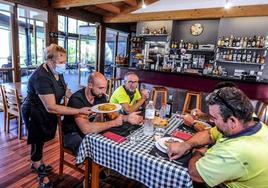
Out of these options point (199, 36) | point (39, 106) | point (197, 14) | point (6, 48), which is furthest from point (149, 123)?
point (199, 36)

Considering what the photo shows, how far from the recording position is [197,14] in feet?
17.6

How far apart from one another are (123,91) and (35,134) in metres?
1.07

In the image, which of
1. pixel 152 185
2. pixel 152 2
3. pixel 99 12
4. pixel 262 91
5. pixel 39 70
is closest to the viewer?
pixel 152 185

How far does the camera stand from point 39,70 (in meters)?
1.87

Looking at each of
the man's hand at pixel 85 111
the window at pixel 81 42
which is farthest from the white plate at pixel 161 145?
the window at pixel 81 42

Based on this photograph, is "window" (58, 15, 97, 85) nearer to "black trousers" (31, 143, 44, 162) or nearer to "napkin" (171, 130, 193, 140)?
"black trousers" (31, 143, 44, 162)

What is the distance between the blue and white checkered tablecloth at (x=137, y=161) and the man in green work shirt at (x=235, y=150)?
0.10m

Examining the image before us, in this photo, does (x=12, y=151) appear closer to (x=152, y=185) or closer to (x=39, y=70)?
(x=39, y=70)

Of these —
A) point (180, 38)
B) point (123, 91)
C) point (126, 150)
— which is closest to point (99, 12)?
point (180, 38)

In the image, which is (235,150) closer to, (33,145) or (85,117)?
(85,117)

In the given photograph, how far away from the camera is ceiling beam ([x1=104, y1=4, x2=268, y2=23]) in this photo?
4801 millimetres

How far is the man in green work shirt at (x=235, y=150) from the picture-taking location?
0.91 metres

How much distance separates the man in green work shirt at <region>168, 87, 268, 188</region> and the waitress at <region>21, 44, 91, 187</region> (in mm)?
1305

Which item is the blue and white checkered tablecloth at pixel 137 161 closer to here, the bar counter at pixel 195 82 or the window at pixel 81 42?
the bar counter at pixel 195 82
